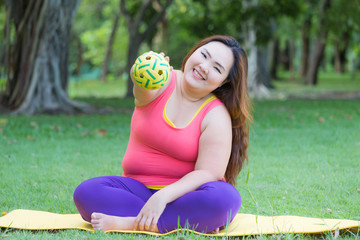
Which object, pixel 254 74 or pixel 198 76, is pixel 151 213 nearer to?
pixel 198 76

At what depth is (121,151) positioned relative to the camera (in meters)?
5.76

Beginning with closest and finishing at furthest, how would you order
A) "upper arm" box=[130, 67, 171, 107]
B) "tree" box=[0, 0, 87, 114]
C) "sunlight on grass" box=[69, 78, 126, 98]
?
"upper arm" box=[130, 67, 171, 107], "tree" box=[0, 0, 87, 114], "sunlight on grass" box=[69, 78, 126, 98]

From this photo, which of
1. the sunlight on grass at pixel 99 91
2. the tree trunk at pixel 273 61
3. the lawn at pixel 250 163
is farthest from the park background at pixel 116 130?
the tree trunk at pixel 273 61

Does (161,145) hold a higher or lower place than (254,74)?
lower

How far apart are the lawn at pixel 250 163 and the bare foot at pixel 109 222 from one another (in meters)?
0.09

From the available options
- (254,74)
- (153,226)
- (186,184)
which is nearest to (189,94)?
(186,184)

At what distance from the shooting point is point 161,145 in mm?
3000

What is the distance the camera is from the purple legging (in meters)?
2.79

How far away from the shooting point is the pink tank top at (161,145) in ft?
9.73

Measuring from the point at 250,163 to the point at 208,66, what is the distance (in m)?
2.33

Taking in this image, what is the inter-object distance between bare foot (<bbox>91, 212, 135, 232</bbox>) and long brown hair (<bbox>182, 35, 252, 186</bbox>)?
2.38 feet

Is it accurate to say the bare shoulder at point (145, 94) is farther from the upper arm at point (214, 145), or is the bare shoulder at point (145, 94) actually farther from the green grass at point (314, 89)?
the green grass at point (314, 89)

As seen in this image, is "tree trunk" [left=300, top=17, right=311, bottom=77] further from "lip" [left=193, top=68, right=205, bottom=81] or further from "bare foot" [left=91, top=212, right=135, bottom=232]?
"bare foot" [left=91, top=212, right=135, bottom=232]

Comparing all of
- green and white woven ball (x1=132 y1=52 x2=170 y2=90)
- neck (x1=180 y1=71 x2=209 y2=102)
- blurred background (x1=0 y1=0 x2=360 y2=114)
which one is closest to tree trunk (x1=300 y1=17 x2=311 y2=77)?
blurred background (x1=0 y1=0 x2=360 y2=114)
